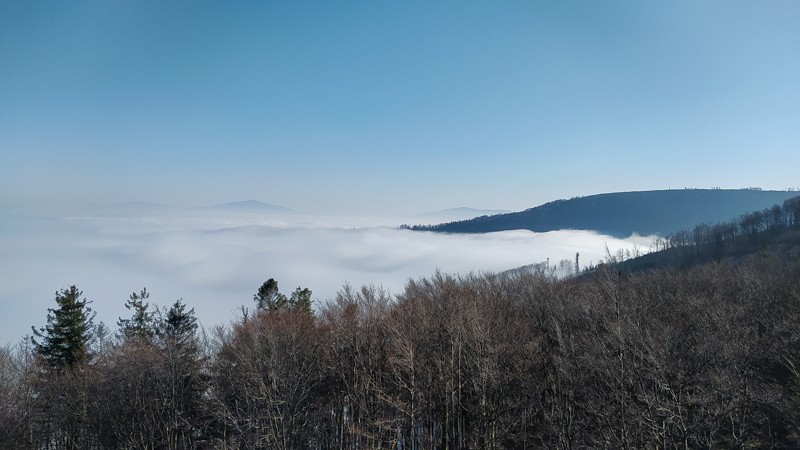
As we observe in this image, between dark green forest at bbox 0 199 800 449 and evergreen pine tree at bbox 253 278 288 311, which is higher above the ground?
evergreen pine tree at bbox 253 278 288 311

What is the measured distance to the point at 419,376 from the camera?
2416 centimetres

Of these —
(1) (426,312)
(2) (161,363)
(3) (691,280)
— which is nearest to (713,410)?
(1) (426,312)

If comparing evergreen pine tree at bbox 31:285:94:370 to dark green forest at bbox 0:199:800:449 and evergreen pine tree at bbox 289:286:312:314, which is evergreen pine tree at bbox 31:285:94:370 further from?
evergreen pine tree at bbox 289:286:312:314

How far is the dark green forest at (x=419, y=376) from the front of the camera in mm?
19844

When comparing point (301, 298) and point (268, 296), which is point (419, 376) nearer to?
point (268, 296)

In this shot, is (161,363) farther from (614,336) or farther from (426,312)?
(614,336)

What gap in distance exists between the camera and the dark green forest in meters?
19.8

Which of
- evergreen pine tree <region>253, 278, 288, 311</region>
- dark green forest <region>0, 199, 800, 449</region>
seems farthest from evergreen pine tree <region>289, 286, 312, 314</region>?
dark green forest <region>0, 199, 800, 449</region>

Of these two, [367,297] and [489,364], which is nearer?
[489,364]

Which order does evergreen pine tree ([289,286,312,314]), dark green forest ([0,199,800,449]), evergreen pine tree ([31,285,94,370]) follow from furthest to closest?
evergreen pine tree ([289,286,312,314]), evergreen pine tree ([31,285,94,370]), dark green forest ([0,199,800,449])

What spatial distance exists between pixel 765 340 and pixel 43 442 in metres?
40.1

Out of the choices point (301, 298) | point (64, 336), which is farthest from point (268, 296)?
point (64, 336)

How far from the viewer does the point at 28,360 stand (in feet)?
104

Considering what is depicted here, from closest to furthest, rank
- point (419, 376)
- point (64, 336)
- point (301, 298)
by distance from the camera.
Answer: point (419, 376) → point (64, 336) → point (301, 298)
